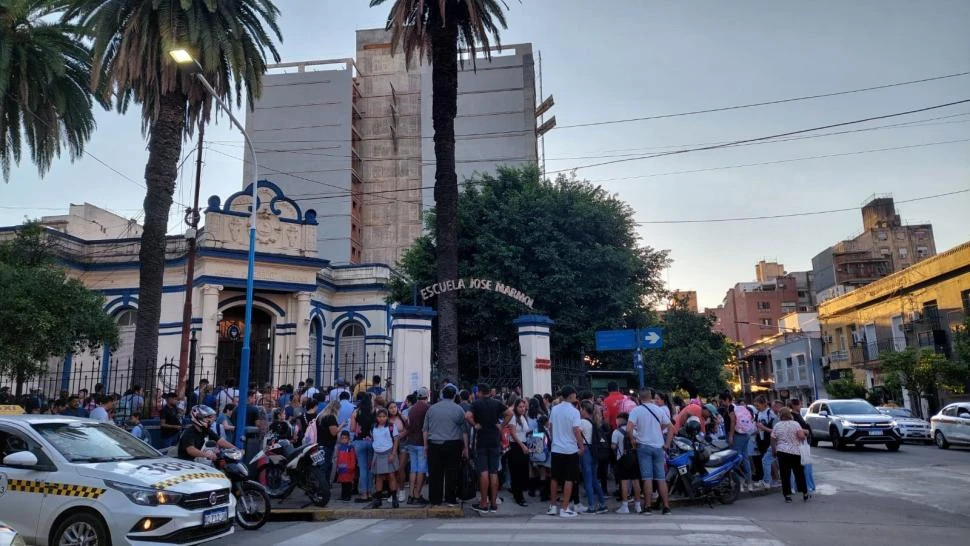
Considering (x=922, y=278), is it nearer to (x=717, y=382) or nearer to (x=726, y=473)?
(x=717, y=382)

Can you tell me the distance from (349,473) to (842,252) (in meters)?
61.4

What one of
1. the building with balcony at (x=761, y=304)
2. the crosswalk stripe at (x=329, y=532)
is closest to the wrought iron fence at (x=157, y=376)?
the crosswalk stripe at (x=329, y=532)

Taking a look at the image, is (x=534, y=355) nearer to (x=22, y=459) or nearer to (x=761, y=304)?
(x=22, y=459)

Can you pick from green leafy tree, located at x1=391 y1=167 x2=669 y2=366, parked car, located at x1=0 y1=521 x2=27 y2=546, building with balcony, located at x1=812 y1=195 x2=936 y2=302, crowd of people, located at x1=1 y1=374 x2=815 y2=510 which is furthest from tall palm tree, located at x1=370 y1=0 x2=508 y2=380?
building with balcony, located at x1=812 y1=195 x2=936 y2=302

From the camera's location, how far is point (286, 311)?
2825 cm

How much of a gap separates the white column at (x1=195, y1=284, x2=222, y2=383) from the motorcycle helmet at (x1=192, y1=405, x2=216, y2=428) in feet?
54.7

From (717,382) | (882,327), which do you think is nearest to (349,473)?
(717,382)

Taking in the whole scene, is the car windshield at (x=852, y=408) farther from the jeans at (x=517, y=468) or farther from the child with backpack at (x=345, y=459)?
the child with backpack at (x=345, y=459)

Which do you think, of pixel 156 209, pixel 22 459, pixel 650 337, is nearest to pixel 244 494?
pixel 22 459

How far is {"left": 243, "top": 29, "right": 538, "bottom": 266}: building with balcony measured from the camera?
53031 mm

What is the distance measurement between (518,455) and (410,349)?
15.5 feet

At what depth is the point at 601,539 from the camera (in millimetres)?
8242

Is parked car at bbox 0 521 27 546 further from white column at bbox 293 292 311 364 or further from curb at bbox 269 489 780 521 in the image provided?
white column at bbox 293 292 311 364

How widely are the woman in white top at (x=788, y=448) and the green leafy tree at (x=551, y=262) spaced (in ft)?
33.3
